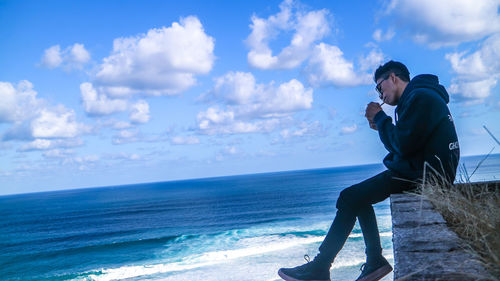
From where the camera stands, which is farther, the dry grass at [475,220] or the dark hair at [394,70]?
the dark hair at [394,70]

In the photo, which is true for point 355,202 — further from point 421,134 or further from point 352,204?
point 421,134

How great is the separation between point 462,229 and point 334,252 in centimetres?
115

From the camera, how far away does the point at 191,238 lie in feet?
112

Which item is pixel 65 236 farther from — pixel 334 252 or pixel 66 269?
pixel 334 252

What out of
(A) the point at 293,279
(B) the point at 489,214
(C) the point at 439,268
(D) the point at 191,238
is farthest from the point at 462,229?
(D) the point at 191,238

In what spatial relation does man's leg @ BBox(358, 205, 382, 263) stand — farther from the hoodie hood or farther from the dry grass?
the hoodie hood

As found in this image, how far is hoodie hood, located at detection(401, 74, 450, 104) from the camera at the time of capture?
8.99 feet

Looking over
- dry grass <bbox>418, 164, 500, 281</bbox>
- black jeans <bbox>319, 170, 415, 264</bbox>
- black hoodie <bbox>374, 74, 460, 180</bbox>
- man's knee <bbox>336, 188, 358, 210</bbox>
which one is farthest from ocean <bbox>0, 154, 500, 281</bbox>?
man's knee <bbox>336, 188, 358, 210</bbox>

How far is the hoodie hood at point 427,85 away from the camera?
8.99 feet

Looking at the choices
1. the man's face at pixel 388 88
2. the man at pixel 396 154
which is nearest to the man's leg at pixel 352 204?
the man at pixel 396 154

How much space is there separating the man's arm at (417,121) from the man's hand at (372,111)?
31 centimetres

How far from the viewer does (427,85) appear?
275 cm

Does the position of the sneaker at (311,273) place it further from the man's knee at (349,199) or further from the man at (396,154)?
the man's knee at (349,199)

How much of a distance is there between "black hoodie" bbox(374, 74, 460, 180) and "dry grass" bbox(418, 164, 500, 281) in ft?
0.46
